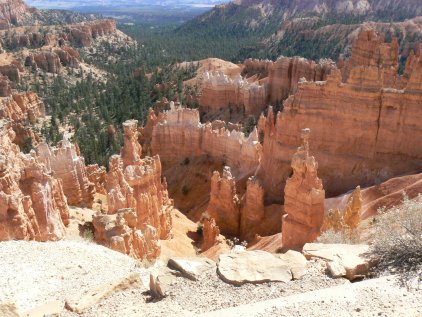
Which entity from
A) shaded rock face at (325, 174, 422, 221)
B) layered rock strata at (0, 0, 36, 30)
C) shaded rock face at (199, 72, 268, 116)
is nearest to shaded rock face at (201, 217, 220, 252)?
shaded rock face at (325, 174, 422, 221)

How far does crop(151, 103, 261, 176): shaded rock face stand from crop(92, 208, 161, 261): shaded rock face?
52.1ft

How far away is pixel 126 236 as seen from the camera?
17.6m

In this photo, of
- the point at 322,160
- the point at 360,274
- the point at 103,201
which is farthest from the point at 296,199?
the point at 103,201

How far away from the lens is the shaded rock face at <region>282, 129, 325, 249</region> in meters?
19.4

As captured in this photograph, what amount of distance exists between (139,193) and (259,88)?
3406cm

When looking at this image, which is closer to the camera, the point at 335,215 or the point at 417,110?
the point at 335,215

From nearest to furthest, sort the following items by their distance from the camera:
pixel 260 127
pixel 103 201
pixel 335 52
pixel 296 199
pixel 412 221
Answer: pixel 412 221
pixel 296 199
pixel 103 201
pixel 260 127
pixel 335 52

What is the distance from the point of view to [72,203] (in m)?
27.1

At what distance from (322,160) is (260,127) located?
13368mm

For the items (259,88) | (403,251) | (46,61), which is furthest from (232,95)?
(46,61)

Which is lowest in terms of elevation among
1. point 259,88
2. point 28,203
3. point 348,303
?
point 259,88

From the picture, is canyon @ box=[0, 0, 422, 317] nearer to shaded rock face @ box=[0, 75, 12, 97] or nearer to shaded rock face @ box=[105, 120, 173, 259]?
shaded rock face @ box=[105, 120, 173, 259]

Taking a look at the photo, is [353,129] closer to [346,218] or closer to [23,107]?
[346,218]

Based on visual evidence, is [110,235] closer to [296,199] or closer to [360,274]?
[296,199]
